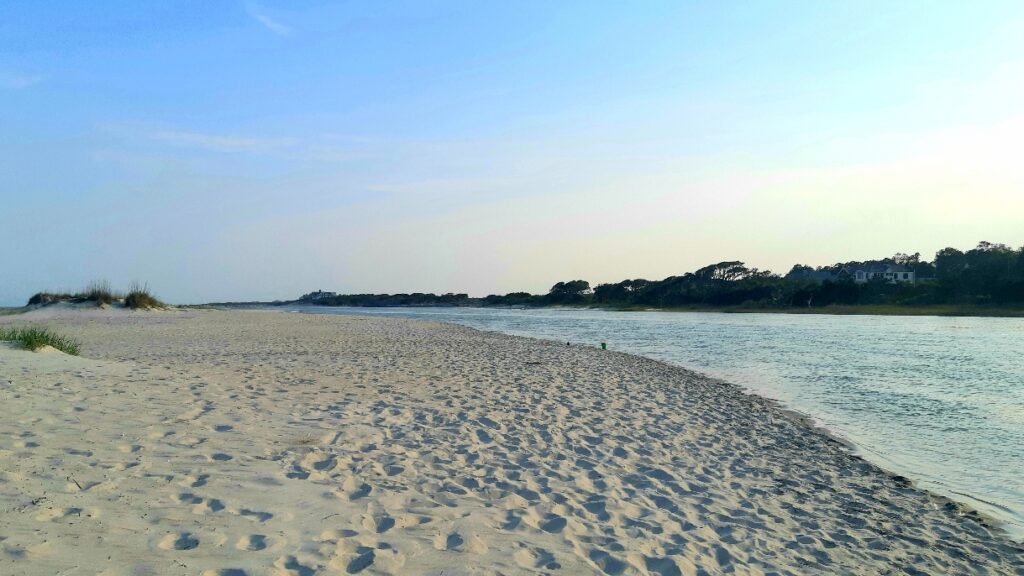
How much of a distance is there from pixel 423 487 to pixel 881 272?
110m

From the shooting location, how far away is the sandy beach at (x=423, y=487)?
3.92 metres

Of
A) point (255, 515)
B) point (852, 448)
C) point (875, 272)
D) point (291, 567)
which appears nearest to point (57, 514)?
point (255, 515)

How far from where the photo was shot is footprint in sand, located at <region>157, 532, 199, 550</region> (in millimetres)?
3688

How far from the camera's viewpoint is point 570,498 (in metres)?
5.43

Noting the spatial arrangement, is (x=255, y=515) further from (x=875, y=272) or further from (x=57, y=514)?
(x=875, y=272)

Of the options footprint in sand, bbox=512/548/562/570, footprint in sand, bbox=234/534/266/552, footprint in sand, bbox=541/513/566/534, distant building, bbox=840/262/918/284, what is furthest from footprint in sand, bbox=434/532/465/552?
distant building, bbox=840/262/918/284

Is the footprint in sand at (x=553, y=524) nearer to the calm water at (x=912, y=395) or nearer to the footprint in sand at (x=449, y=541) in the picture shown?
the footprint in sand at (x=449, y=541)

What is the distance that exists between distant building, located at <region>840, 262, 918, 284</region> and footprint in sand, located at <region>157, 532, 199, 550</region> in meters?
106

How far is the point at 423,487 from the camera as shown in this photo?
213 inches

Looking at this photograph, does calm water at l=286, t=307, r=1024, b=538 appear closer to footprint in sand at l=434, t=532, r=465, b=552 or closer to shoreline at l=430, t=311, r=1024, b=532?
shoreline at l=430, t=311, r=1024, b=532

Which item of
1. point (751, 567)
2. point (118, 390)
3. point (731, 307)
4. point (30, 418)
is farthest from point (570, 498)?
point (731, 307)

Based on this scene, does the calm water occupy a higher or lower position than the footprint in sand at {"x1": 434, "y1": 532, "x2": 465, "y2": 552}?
lower

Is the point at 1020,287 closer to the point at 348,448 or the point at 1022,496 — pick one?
the point at 1022,496

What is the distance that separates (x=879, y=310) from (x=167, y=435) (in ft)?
235
